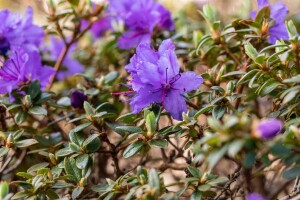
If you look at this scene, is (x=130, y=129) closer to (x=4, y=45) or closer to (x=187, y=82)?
(x=187, y=82)

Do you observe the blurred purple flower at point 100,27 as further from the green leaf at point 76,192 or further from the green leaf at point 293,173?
the green leaf at point 293,173

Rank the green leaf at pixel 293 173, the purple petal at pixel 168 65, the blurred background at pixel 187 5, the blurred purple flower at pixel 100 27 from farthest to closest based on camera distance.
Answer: the blurred background at pixel 187 5, the blurred purple flower at pixel 100 27, the purple petal at pixel 168 65, the green leaf at pixel 293 173

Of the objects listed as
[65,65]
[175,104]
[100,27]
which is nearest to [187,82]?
[175,104]

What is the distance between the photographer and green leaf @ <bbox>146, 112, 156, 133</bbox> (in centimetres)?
108

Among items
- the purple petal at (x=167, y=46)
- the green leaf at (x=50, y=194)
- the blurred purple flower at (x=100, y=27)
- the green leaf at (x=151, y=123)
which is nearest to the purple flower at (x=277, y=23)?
the purple petal at (x=167, y=46)

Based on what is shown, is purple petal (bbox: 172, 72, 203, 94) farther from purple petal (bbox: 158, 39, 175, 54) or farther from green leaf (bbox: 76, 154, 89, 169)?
green leaf (bbox: 76, 154, 89, 169)

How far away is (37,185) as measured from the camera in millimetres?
1056

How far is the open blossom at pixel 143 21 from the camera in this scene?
64.8 inches

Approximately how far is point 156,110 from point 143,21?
1.90 ft

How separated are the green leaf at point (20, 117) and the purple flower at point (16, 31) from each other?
0.90ft

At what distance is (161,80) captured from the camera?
3.81 ft

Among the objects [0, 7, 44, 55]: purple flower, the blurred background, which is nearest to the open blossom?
[0, 7, 44, 55]: purple flower

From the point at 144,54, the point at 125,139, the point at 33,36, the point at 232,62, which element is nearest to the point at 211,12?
the point at 232,62

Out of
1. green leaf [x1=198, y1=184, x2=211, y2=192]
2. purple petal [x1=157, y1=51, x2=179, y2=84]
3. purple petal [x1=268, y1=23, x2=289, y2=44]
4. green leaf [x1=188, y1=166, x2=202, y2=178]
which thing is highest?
purple petal [x1=157, y1=51, x2=179, y2=84]
